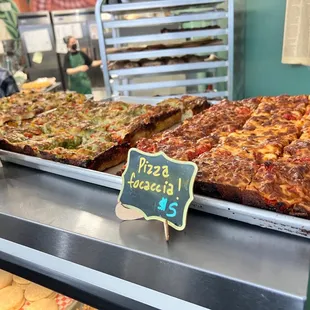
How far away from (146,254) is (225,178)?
0.46m

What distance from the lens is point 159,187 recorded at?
1.29 metres

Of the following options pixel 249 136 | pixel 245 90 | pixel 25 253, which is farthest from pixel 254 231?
pixel 245 90

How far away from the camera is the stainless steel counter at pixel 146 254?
1.09m

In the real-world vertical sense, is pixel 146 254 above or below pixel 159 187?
below

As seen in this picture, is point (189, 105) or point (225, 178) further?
point (189, 105)

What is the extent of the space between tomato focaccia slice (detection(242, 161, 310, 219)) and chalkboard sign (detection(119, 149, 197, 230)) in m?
0.28

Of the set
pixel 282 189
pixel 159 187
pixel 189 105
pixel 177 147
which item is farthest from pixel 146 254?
pixel 189 105

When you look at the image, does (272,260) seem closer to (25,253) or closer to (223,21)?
(25,253)

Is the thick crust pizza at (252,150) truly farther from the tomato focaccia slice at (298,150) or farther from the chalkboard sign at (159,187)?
the chalkboard sign at (159,187)

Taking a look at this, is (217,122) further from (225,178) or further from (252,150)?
(225,178)

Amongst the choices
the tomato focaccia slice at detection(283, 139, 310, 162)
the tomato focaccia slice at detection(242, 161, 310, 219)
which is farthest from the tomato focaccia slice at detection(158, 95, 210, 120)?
the tomato focaccia slice at detection(242, 161, 310, 219)

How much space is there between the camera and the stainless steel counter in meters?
1.09

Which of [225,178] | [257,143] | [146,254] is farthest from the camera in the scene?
[257,143]

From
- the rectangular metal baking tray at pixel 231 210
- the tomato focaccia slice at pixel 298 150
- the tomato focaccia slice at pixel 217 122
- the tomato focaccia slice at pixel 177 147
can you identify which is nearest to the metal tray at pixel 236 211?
the rectangular metal baking tray at pixel 231 210
